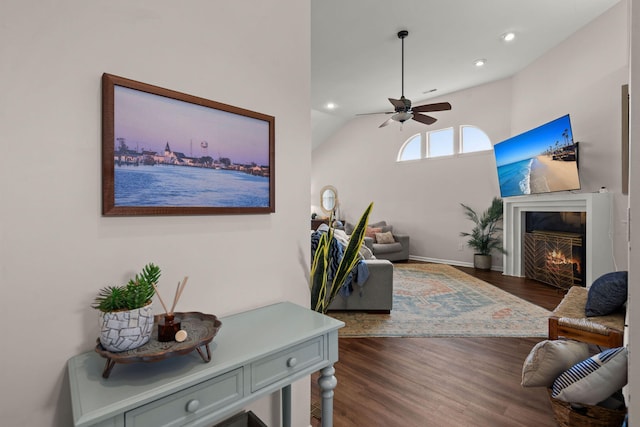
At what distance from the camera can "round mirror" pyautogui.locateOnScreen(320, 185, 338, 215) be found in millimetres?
8477

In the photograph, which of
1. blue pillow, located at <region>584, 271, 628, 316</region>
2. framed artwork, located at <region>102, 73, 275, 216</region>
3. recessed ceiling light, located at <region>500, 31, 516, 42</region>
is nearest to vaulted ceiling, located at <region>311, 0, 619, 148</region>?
recessed ceiling light, located at <region>500, 31, 516, 42</region>

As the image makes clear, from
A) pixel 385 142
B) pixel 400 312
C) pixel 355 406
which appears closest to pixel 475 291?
pixel 400 312

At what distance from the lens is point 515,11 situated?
3.45 metres

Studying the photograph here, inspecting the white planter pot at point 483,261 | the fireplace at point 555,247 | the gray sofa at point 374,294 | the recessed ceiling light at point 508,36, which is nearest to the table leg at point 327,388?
the gray sofa at point 374,294

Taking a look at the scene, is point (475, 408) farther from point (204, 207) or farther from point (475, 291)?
point (475, 291)

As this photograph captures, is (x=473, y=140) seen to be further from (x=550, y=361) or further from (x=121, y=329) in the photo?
(x=121, y=329)

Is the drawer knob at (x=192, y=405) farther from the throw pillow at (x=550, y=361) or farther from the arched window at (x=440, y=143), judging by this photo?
the arched window at (x=440, y=143)

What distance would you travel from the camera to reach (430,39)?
13.1 feet

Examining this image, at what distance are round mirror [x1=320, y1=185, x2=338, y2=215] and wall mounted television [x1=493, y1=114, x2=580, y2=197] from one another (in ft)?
14.2

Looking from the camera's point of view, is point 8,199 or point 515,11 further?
point 515,11

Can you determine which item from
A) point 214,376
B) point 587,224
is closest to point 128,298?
point 214,376

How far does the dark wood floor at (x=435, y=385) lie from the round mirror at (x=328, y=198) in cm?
592

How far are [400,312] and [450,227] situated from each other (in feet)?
11.0

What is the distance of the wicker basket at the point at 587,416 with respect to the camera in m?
1.46
